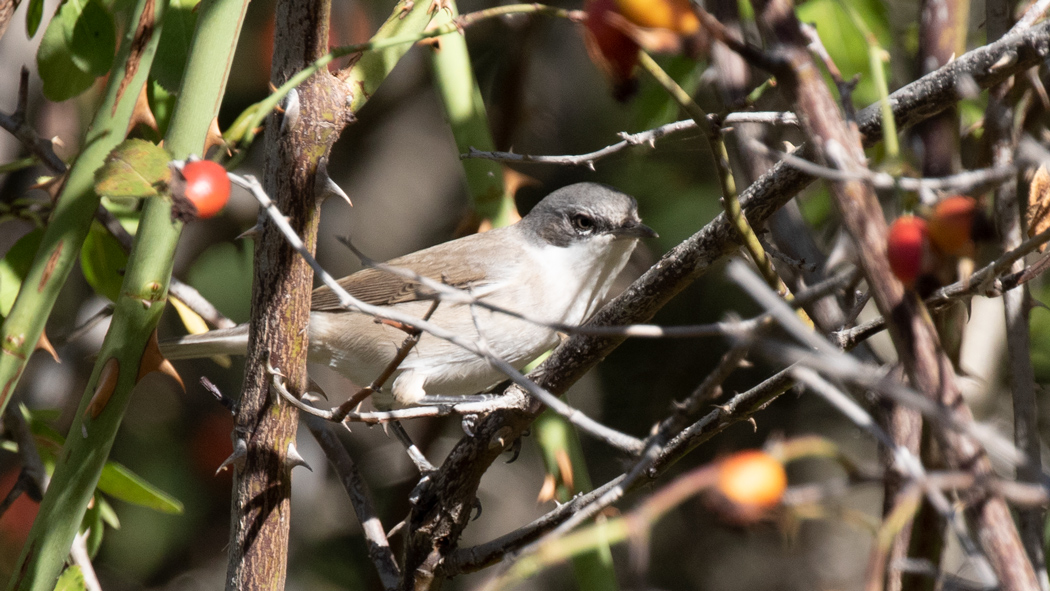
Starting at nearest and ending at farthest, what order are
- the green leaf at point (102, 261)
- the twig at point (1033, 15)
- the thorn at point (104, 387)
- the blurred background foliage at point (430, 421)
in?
the twig at point (1033, 15)
the thorn at point (104, 387)
the green leaf at point (102, 261)
the blurred background foliage at point (430, 421)

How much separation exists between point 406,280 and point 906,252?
104 inches

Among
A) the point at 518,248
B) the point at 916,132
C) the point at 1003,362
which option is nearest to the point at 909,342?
the point at 916,132

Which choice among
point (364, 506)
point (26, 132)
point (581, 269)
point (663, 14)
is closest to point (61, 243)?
point (26, 132)

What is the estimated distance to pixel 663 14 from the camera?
986 mm

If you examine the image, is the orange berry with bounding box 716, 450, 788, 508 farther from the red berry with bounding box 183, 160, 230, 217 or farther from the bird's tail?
the bird's tail

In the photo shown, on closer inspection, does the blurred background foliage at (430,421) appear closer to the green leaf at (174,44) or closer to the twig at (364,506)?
the twig at (364,506)

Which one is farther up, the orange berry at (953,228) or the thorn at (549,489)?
the orange berry at (953,228)

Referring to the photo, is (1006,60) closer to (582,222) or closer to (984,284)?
(984,284)

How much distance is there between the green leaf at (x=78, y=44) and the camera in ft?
7.04

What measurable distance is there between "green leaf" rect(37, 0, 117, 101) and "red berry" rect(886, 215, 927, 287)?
1966 mm

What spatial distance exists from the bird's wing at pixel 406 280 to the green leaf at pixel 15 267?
1224mm

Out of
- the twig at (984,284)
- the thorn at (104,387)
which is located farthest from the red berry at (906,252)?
the thorn at (104,387)

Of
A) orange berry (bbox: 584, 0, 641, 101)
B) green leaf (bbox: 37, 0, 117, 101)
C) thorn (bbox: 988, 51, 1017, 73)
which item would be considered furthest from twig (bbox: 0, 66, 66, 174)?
thorn (bbox: 988, 51, 1017, 73)

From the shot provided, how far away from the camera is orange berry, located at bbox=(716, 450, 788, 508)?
0.91m
